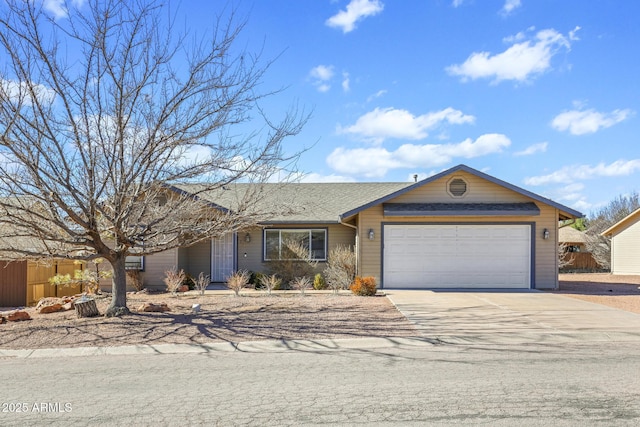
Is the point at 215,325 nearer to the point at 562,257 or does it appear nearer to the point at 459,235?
the point at 459,235

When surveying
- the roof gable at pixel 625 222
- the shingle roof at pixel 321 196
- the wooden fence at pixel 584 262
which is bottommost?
the wooden fence at pixel 584 262

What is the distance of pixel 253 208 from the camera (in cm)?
1159

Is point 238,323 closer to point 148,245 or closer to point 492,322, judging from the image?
point 148,245

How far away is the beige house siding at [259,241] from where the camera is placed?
1870 centimetres

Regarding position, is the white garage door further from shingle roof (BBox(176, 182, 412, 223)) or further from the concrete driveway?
shingle roof (BBox(176, 182, 412, 223))

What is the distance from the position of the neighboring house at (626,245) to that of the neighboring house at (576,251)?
7.90 ft

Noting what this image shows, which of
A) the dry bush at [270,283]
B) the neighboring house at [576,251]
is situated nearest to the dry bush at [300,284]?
the dry bush at [270,283]

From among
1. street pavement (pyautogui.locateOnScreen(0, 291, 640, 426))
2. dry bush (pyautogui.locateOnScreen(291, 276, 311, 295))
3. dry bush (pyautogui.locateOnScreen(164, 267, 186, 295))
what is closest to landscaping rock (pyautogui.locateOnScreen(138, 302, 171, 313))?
street pavement (pyautogui.locateOnScreen(0, 291, 640, 426))

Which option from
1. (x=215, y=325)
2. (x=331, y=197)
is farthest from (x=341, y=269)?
(x=215, y=325)

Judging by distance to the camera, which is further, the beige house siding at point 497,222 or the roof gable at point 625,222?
the roof gable at point 625,222

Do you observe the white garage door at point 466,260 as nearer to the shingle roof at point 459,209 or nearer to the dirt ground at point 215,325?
the shingle roof at point 459,209

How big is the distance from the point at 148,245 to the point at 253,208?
2543 mm

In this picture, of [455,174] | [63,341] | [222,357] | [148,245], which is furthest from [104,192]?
[455,174]

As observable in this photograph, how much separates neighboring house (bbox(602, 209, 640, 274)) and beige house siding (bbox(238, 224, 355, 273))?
62.8 ft
